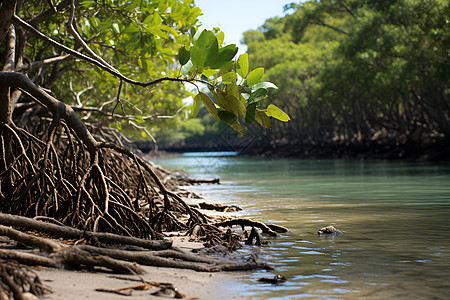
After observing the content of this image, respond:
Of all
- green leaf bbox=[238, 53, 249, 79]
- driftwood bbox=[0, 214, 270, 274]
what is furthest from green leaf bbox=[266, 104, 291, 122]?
driftwood bbox=[0, 214, 270, 274]

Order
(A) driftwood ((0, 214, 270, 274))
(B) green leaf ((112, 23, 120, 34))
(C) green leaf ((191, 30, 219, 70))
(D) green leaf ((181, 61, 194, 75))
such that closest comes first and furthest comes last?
(A) driftwood ((0, 214, 270, 274)) < (C) green leaf ((191, 30, 219, 70)) < (D) green leaf ((181, 61, 194, 75)) < (B) green leaf ((112, 23, 120, 34))

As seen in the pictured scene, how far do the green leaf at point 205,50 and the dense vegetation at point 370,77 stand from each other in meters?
20.1

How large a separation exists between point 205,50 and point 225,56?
0.16 metres

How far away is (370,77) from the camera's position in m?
28.7

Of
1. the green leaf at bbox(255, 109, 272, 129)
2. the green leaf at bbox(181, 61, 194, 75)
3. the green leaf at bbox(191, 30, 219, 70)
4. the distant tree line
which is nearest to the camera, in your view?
the green leaf at bbox(191, 30, 219, 70)

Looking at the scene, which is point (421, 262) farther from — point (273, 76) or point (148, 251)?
point (273, 76)

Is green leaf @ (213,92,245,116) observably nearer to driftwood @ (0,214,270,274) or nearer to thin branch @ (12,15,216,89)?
thin branch @ (12,15,216,89)

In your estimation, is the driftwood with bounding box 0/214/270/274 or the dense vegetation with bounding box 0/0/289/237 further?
the dense vegetation with bounding box 0/0/289/237

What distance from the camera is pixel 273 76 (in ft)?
134

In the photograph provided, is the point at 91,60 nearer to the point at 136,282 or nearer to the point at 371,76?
the point at 136,282

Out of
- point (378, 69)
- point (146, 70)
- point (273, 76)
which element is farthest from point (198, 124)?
point (146, 70)

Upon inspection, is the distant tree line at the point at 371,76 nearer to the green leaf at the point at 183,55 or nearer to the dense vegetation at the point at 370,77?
the dense vegetation at the point at 370,77

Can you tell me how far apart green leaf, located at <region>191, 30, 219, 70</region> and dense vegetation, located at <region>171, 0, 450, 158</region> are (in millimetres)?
20146

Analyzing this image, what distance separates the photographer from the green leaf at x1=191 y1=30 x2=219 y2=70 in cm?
403
